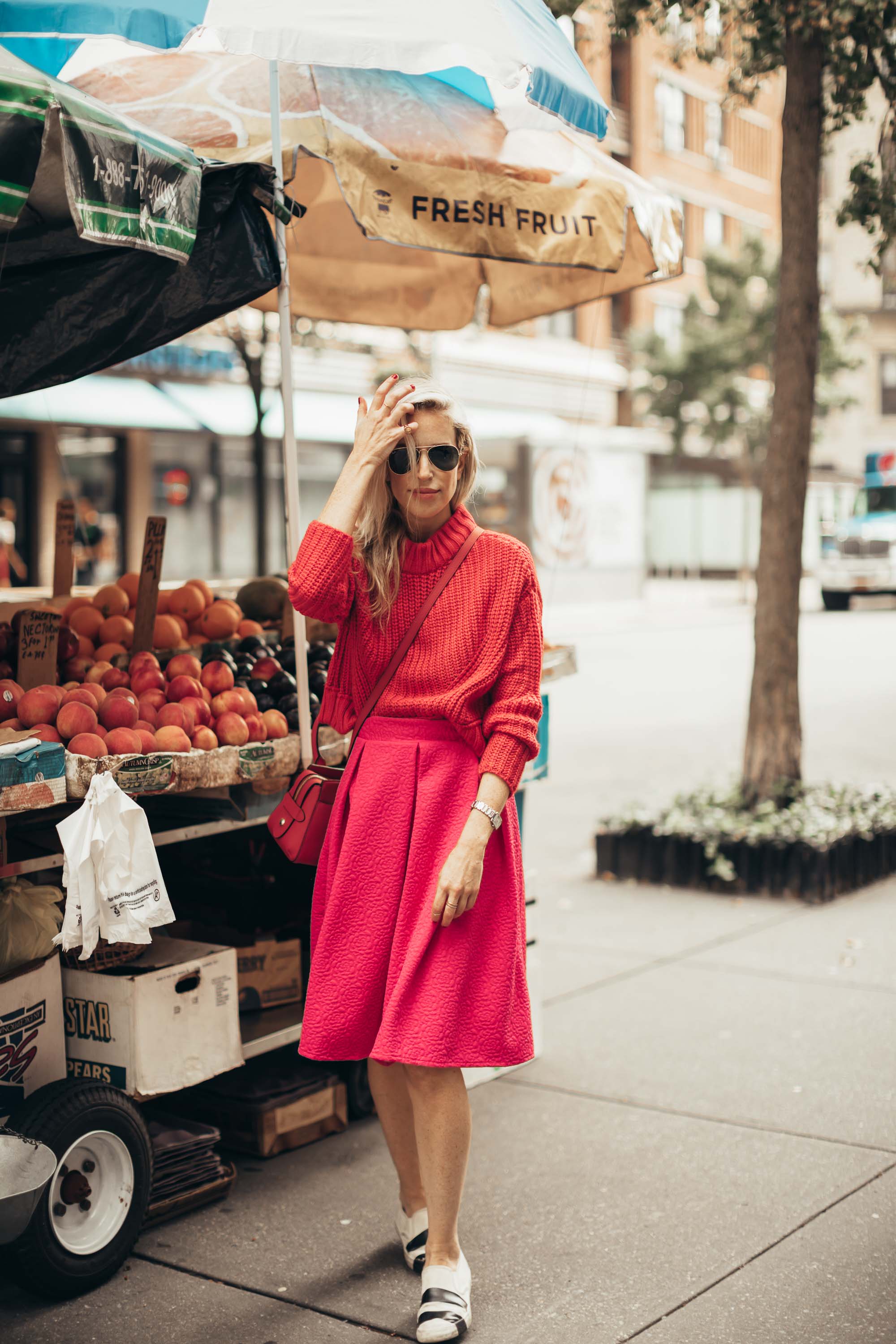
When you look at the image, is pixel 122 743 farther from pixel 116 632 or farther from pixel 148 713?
pixel 116 632

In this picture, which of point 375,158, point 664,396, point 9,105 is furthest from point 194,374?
point 9,105

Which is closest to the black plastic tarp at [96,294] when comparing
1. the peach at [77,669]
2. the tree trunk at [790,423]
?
the peach at [77,669]

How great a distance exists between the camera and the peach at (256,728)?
3.92 meters

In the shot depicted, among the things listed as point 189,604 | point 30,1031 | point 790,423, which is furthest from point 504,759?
point 790,423

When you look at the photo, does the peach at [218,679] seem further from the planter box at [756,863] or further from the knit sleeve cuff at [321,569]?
the planter box at [756,863]

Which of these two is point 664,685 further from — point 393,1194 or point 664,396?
point 664,396

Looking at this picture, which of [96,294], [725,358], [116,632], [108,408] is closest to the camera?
[96,294]

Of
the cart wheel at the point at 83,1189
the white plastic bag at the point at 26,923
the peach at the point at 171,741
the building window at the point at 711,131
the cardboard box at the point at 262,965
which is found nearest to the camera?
the cart wheel at the point at 83,1189

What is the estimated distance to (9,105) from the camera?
2764 millimetres

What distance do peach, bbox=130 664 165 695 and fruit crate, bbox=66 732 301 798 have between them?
0.39 metres

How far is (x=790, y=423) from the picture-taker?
7344 mm

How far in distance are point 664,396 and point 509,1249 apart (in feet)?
98.0

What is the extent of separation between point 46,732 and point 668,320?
35475 mm

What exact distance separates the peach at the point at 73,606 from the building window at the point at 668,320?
3217cm
